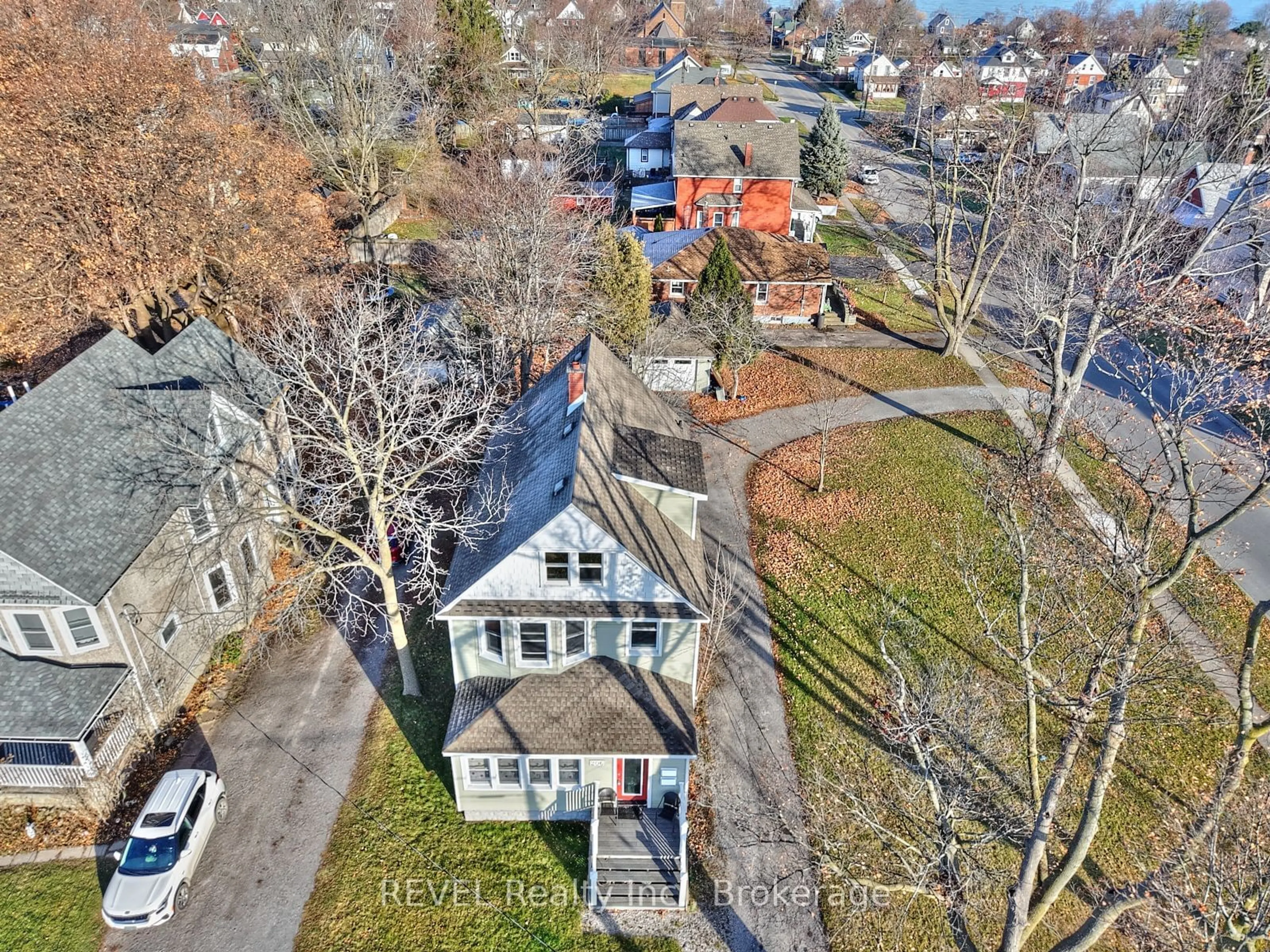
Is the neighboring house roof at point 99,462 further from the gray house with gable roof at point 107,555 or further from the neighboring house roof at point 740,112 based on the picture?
the neighboring house roof at point 740,112

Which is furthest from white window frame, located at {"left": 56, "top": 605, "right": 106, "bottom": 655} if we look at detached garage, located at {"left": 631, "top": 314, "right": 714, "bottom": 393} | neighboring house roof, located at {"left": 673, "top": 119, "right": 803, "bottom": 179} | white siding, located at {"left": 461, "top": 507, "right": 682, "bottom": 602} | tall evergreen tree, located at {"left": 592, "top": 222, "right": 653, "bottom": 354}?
neighboring house roof, located at {"left": 673, "top": 119, "right": 803, "bottom": 179}

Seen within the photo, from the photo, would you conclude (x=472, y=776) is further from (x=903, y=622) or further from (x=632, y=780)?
(x=903, y=622)


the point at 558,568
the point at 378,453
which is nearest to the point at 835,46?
the point at 378,453

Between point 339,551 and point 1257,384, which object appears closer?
point 1257,384

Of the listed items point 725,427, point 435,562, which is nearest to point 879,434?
point 725,427

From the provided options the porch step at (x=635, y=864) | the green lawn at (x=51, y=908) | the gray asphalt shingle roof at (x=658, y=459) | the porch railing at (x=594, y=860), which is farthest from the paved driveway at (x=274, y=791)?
the gray asphalt shingle roof at (x=658, y=459)

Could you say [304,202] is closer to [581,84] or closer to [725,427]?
[725,427]
